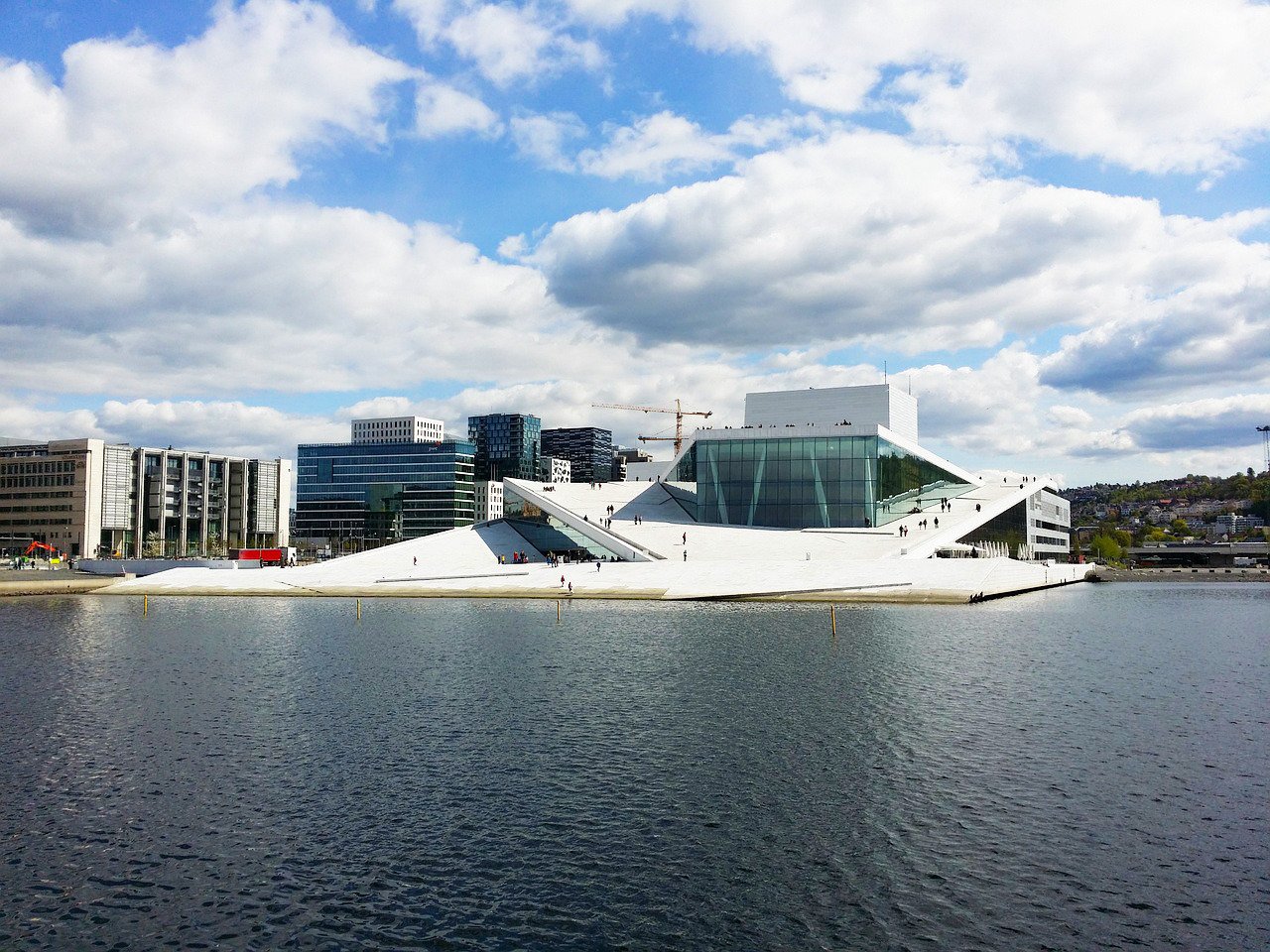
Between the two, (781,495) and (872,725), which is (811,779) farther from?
(781,495)

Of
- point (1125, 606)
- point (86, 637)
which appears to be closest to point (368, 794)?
point (86, 637)

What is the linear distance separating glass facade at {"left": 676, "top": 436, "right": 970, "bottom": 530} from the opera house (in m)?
0.12

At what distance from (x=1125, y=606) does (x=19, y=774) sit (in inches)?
2583

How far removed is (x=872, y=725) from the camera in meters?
26.4

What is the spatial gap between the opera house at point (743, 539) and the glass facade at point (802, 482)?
12 cm

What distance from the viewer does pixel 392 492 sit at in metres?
194

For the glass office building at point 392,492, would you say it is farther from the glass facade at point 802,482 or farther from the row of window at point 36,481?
the glass facade at point 802,482

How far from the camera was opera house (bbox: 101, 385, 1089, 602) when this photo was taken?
2662 inches

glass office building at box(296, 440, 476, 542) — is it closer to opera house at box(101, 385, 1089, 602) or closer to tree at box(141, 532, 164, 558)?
tree at box(141, 532, 164, 558)

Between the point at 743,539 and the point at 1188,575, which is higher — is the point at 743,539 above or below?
above

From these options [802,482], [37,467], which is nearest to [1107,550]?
[802,482]

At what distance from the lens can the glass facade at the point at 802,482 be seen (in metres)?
84.9

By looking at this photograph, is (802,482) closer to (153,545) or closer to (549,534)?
(549,534)

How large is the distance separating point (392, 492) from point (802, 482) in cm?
12626
